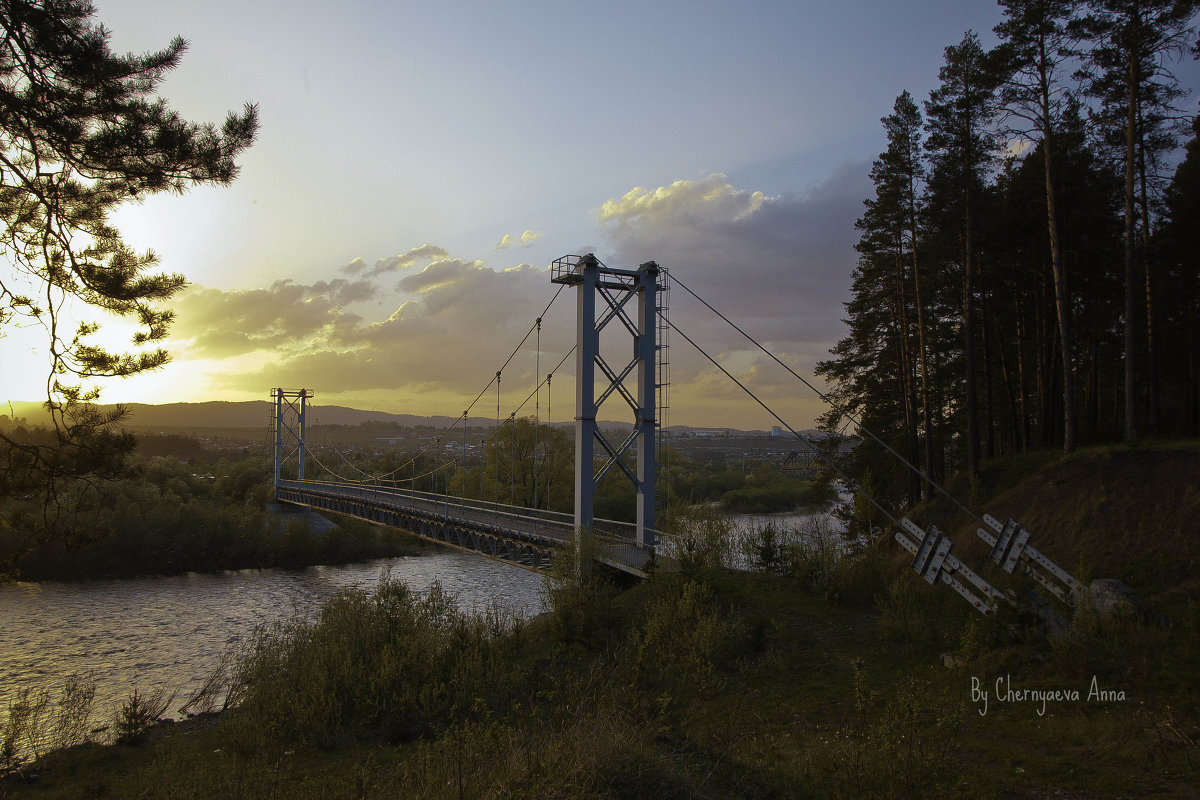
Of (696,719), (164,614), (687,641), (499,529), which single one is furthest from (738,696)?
(164,614)

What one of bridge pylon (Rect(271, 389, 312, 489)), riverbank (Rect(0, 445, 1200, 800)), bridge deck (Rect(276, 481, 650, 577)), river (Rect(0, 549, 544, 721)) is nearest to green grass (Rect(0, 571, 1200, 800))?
riverbank (Rect(0, 445, 1200, 800))

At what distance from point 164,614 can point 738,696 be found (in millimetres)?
21797

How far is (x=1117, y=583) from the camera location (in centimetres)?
712

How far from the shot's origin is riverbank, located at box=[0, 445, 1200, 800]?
4590 mm

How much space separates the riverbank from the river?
12.9ft

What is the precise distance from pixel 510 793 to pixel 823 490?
21784mm

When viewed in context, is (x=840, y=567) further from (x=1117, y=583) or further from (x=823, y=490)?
(x=823, y=490)

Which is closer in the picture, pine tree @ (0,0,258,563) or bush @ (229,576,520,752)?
pine tree @ (0,0,258,563)

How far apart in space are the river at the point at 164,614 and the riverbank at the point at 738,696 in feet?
12.9

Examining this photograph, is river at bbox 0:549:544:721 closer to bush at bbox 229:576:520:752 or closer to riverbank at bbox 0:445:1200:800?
bush at bbox 229:576:520:752

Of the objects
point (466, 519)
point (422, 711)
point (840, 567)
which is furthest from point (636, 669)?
point (466, 519)

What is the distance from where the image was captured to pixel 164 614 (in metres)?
21.9

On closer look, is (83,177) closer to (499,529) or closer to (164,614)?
(499,529)

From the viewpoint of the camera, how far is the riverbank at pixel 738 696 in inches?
181
